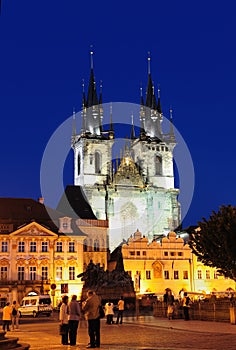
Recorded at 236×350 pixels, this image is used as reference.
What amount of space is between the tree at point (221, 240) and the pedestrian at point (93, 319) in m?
20.2

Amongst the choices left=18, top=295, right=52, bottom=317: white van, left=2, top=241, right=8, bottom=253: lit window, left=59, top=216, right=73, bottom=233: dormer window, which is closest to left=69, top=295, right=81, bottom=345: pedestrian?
left=18, top=295, right=52, bottom=317: white van

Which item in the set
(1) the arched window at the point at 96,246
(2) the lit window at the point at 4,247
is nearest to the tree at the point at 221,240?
(2) the lit window at the point at 4,247

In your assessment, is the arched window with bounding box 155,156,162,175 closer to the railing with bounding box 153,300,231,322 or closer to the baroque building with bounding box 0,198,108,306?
the baroque building with bounding box 0,198,108,306

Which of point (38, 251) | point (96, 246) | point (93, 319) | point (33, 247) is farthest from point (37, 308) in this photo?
point (96, 246)

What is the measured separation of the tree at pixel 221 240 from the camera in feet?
109

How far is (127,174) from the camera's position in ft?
269

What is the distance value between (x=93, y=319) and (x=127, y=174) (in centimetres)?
6868

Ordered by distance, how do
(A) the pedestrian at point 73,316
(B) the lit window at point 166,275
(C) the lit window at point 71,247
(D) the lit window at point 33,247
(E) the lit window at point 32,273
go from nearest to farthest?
(A) the pedestrian at point 73,316, (E) the lit window at point 32,273, (D) the lit window at point 33,247, (C) the lit window at point 71,247, (B) the lit window at point 166,275

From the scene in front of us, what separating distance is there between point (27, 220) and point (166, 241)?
16615mm

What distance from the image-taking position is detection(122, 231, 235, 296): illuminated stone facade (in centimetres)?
6156

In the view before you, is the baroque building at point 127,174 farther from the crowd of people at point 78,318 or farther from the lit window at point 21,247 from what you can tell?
the crowd of people at point 78,318

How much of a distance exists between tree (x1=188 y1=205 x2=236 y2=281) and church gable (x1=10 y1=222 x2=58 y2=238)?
22268 mm

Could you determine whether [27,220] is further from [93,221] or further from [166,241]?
[166,241]

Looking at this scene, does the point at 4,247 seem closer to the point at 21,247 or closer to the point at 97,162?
the point at 21,247
